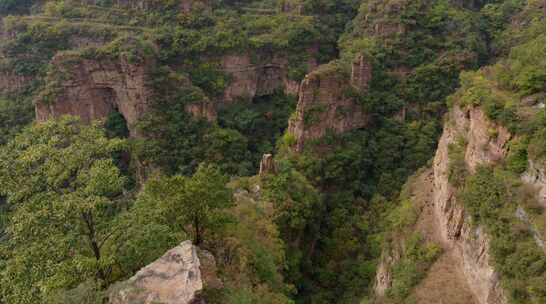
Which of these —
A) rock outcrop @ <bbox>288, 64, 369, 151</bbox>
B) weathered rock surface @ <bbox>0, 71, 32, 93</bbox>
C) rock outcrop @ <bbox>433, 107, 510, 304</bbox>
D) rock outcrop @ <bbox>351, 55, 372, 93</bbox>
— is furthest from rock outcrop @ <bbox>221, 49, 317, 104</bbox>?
rock outcrop @ <bbox>433, 107, 510, 304</bbox>

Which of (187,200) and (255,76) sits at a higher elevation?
(255,76)

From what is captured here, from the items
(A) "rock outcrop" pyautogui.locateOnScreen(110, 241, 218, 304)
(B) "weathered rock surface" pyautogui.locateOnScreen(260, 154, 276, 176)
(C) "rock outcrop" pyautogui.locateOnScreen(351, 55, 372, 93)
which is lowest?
(B) "weathered rock surface" pyautogui.locateOnScreen(260, 154, 276, 176)

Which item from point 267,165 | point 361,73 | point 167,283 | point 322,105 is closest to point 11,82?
point 267,165

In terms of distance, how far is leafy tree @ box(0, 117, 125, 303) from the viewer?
10.7 m

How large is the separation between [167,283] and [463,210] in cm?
1211

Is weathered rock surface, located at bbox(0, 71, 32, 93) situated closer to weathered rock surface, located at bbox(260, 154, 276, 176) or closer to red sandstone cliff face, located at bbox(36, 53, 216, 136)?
red sandstone cliff face, located at bbox(36, 53, 216, 136)

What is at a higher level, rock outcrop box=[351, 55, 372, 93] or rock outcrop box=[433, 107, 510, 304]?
rock outcrop box=[351, 55, 372, 93]

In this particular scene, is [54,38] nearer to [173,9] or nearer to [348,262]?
[173,9]

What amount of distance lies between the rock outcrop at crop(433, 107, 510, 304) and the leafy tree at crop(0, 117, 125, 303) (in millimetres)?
12086

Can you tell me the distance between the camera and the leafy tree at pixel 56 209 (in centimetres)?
1073

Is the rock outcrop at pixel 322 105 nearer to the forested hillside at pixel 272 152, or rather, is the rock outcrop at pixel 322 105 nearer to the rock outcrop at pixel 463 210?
the forested hillside at pixel 272 152

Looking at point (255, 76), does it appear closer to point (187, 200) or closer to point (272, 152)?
point (272, 152)

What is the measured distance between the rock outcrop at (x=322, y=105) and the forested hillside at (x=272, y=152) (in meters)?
0.13

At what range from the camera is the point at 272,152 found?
32938 millimetres
